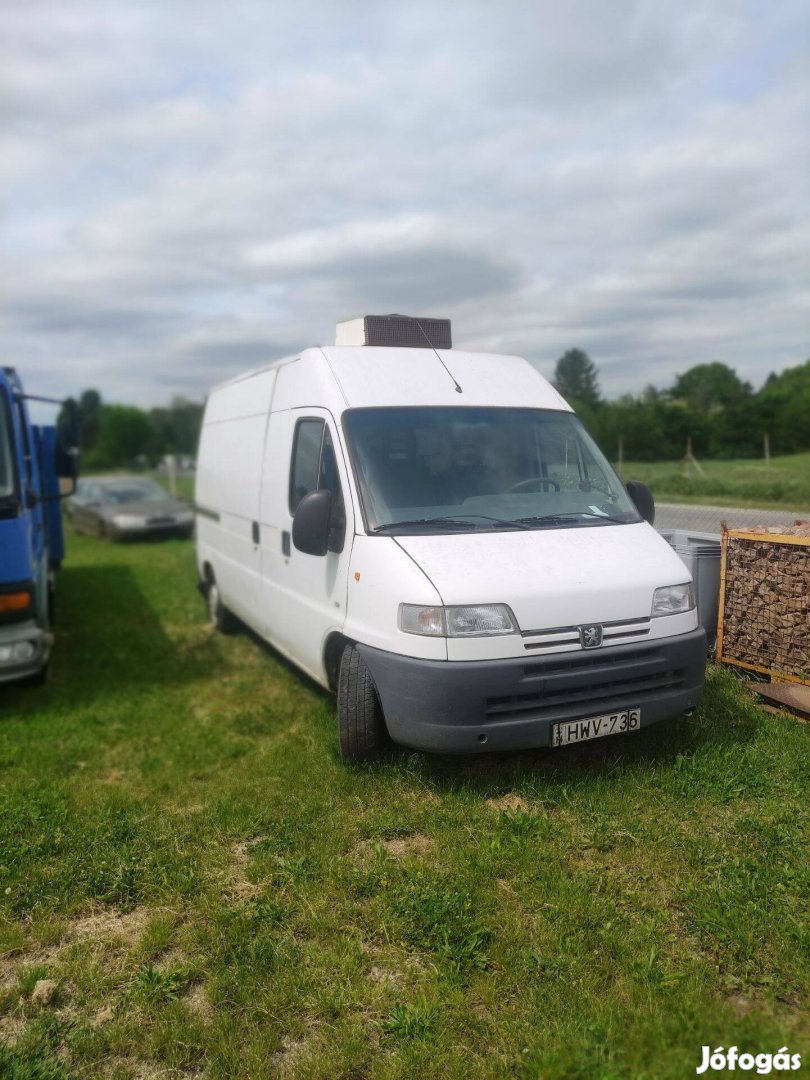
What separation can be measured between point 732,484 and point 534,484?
668 inches

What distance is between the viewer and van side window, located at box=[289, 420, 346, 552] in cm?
506

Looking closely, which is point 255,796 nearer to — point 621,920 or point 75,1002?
point 75,1002

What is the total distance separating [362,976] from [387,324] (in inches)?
174

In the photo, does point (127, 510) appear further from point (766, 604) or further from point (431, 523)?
point (766, 604)

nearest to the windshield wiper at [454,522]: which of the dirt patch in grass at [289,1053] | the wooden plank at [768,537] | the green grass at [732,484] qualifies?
the wooden plank at [768,537]

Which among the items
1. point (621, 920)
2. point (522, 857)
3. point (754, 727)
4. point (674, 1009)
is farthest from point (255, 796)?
point (754, 727)

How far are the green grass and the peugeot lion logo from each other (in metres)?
14.6

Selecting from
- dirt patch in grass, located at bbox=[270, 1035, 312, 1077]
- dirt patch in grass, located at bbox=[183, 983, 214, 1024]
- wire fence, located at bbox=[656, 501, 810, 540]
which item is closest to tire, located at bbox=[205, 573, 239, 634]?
dirt patch in grass, located at bbox=[183, 983, 214, 1024]

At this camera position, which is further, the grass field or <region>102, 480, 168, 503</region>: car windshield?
<region>102, 480, 168, 503</region>: car windshield

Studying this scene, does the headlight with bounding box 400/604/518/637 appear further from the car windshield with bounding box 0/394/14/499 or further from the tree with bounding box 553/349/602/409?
the tree with bounding box 553/349/602/409

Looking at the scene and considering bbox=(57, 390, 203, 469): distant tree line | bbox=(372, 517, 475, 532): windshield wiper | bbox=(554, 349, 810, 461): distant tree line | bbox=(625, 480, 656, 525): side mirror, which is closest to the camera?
bbox=(372, 517, 475, 532): windshield wiper

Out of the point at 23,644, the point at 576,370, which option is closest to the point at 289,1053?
the point at 23,644

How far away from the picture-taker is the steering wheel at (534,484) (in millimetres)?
5266

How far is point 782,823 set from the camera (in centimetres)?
399
